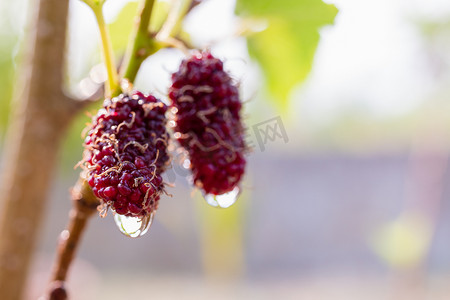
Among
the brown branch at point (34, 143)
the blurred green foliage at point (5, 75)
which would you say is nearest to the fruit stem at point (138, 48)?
the brown branch at point (34, 143)

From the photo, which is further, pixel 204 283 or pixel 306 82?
pixel 204 283

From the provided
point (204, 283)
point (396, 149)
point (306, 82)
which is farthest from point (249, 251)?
point (306, 82)

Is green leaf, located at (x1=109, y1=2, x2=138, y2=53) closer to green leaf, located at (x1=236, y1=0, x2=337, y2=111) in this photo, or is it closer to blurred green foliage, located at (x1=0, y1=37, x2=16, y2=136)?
green leaf, located at (x1=236, y1=0, x2=337, y2=111)

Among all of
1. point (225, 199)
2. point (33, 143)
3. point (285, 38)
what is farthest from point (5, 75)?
point (225, 199)

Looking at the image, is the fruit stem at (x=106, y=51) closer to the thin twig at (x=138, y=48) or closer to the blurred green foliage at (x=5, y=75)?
the thin twig at (x=138, y=48)

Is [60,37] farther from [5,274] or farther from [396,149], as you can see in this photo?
[396,149]

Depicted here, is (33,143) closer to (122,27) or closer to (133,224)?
(133,224)

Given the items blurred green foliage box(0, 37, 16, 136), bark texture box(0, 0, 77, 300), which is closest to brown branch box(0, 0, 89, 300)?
bark texture box(0, 0, 77, 300)

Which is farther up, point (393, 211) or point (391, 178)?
point (391, 178)
